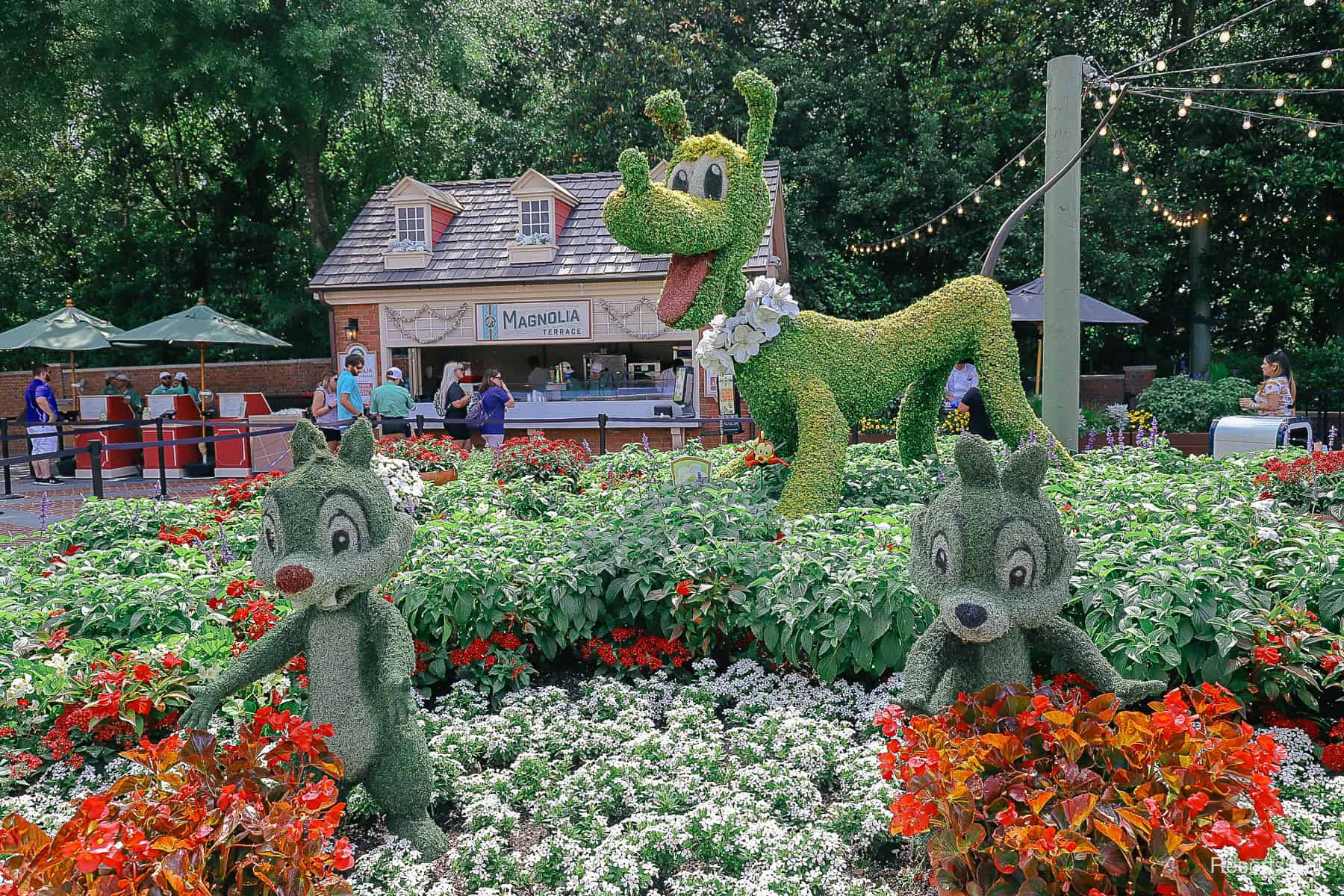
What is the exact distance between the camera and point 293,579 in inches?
113

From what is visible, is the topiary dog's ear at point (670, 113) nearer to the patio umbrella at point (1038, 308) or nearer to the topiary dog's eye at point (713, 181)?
the topiary dog's eye at point (713, 181)

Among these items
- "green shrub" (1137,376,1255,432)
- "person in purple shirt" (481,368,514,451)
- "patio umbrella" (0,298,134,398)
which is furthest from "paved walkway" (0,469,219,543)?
"green shrub" (1137,376,1255,432)

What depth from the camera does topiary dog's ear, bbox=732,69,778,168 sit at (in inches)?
248

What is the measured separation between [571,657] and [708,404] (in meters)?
10.4

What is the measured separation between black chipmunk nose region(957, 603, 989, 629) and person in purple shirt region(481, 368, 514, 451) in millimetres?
8659

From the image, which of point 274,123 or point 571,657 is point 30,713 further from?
point 274,123

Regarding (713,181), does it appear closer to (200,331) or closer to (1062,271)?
(1062,271)

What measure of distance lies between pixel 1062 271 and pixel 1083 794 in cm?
688

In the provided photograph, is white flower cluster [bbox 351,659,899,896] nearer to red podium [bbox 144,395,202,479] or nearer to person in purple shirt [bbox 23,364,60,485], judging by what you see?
red podium [bbox 144,395,202,479]

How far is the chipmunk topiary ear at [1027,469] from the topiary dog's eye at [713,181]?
12.7 ft

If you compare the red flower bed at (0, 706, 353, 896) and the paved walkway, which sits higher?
the red flower bed at (0, 706, 353, 896)

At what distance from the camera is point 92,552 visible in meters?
5.20

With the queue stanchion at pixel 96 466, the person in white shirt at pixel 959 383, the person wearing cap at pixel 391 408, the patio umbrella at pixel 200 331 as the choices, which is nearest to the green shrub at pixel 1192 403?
the person in white shirt at pixel 959 383

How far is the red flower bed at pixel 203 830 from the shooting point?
202cm
